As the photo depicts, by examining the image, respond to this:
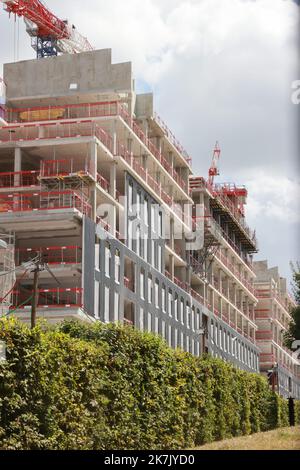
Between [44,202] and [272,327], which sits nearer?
[44,202]

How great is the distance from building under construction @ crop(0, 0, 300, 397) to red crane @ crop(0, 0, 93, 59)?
0.13m

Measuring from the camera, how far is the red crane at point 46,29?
77.5 meters


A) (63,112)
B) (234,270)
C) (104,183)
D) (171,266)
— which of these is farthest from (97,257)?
(234,270)

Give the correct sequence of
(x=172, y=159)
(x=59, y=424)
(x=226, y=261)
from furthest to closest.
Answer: (x=226, y=261) < (x=172, y=159) < (x=59, y=424)

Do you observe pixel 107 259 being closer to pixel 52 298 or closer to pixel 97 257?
pixel 97 257

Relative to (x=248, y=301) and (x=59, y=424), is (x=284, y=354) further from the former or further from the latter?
(x=59, y=424)

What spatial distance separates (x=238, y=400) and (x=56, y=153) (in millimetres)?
25996

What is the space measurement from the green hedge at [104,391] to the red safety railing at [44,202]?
67.7 feet

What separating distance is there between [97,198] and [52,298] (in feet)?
25.2

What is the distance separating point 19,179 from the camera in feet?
210

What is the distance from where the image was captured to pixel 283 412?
60000mm

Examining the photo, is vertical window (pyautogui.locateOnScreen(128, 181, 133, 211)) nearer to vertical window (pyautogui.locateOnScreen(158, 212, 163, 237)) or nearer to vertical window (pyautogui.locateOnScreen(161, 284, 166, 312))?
vertical window (pyautogui.locateOnScreen(158, 212, 163, 237))

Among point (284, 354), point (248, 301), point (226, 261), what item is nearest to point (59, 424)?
point (226, 261)

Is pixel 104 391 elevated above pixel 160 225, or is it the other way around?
pixel 160 225
